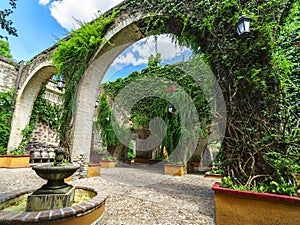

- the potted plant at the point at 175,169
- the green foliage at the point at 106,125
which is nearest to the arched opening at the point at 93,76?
the potted plant at the point at 175,169

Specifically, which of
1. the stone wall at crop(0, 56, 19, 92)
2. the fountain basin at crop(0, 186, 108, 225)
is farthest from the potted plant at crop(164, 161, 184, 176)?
the stone wall at crop(0, 56, 19, 92)

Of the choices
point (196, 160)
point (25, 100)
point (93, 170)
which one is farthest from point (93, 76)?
point (196, 160)

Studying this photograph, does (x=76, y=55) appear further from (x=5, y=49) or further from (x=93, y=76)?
(x=5, y=49)

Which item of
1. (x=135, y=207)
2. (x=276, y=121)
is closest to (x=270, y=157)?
(x=276, y=121)

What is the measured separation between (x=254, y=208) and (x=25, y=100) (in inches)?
Answer: 333

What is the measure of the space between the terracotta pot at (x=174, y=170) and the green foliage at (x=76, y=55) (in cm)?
368

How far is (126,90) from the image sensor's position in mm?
9328

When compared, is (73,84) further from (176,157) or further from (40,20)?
(176,157)

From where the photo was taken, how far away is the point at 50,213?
54.7 inches

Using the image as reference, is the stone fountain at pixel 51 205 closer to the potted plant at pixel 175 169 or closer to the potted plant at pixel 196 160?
the potted plant at pixel 175 169

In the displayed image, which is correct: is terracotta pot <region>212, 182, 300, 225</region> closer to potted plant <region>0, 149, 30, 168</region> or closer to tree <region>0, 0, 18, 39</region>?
tree <region>0, 0, 18, 39</region>

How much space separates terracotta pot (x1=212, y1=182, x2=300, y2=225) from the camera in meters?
1.60

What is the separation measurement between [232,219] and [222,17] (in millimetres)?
2874

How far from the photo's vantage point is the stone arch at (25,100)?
6.34 metres
